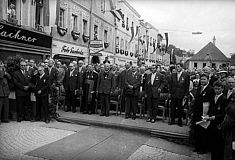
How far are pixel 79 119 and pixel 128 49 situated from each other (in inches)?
870

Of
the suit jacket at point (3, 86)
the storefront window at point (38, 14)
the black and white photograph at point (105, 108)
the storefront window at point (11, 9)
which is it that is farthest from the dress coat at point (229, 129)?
the storefront window at point (38, 14)

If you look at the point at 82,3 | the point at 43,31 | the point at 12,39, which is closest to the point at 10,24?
the point at 12,39

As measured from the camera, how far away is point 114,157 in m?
4.43

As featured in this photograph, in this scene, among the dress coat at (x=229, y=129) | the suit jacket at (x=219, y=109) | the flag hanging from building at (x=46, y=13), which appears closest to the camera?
the dress coat at (x=229, y=129)

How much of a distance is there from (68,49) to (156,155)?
11.4 m

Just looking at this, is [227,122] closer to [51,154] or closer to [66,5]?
[51,154]

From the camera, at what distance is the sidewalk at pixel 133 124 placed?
5.61 m

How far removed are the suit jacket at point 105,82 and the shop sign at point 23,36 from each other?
17.3ft

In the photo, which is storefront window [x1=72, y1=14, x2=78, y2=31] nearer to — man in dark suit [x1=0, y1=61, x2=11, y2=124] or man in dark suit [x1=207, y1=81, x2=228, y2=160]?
man in dark suit [x1=0, y1=61, x2=11, y2=124]

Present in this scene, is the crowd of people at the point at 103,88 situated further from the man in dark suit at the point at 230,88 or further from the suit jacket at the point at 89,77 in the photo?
the man in dark suit at the point at 230,88

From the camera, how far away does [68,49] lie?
48.5 ft

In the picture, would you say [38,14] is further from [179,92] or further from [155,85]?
[179,92]

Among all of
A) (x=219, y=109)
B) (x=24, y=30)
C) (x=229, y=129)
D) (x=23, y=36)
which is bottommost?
(x=229, y=129)

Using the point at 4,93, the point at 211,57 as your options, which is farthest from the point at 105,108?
the point at 211,57
